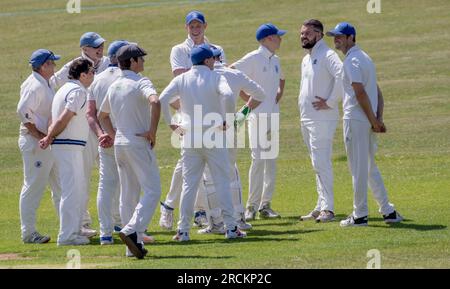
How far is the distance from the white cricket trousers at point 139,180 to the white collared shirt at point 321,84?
326 cm

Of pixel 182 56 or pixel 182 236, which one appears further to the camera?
pixel 182 56

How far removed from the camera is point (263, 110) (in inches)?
664

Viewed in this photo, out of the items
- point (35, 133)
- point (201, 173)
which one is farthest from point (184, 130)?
point (35, 133)

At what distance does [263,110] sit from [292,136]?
915 centimetres

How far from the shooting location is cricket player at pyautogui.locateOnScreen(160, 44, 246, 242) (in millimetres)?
13773

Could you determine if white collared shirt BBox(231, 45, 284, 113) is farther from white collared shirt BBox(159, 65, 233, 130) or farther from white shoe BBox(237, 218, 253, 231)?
white collared shirt BBox(159, 65, 233, 130)

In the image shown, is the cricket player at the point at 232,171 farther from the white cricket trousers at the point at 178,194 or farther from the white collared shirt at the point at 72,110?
the white collared shirt at the point at 72,110

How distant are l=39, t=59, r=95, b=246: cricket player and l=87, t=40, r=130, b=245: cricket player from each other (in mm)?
196

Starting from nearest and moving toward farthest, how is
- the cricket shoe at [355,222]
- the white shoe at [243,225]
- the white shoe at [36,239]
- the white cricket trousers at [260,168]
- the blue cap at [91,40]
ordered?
the cricket shoe at [355,222] → the white shoe at [36,239] → the white shoe at [243,225] → the blue cap at [91,40] → the white cricket trousers at [260,168]

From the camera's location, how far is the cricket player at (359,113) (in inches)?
575

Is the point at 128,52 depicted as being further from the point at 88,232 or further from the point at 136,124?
the point at 88,232

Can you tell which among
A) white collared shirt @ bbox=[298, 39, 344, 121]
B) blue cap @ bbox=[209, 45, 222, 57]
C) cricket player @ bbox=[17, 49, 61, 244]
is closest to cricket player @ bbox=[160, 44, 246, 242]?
blue cap @ bbox=[209, 45, 222, 57]

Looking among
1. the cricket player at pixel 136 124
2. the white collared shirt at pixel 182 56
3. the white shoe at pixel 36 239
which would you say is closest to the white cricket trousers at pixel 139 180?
the cricket player at pixel 136 124
